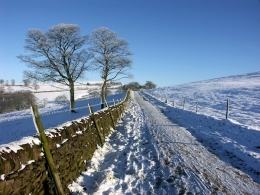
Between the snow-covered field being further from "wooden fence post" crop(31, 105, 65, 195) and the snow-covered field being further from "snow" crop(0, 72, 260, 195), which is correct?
"snow" crop(0, 72, 260, 195)

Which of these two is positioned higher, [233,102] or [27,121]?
[233,102]

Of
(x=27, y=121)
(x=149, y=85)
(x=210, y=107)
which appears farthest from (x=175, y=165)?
(x=149, y=85)

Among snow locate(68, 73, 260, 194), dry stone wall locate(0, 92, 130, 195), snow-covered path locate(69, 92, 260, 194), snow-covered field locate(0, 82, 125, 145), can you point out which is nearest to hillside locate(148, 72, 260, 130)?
snow locate(68, 73, 260, 194)

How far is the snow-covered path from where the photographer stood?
3989 mm

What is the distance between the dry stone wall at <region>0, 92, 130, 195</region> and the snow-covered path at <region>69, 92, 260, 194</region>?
0.38 m

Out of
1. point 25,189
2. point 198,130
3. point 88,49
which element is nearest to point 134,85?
point 88,49

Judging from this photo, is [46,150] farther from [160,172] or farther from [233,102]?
[233,102]

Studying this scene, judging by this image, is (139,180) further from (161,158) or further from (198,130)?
(198,130)

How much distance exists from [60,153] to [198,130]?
24.5 feet

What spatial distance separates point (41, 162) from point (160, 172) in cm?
284

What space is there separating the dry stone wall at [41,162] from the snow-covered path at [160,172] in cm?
38

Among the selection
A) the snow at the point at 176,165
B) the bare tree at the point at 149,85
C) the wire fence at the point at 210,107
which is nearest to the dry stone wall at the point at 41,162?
the snow at the point at 176,165

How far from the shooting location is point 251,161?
544 cm

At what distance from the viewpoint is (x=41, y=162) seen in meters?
3.11
